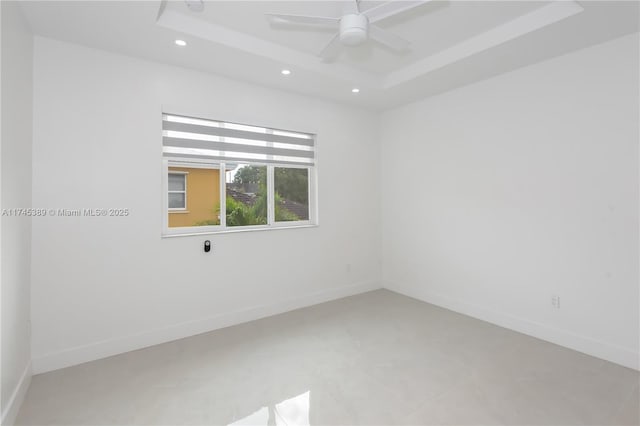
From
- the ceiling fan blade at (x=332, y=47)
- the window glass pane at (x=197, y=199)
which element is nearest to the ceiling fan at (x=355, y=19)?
the ceiling fan blade at (x=332, y=47)

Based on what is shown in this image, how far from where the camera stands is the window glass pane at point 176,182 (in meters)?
3.29

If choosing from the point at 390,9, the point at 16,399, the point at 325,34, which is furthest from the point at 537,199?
the point at 16,399

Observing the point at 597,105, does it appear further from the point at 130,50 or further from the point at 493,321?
the point at 130,50

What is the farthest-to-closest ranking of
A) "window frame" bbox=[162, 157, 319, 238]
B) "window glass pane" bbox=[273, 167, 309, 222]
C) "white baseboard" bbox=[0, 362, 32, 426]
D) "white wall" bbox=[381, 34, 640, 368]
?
"window glass pane" bbox=[273, 167, 309, 222] < "window frame" bbox=[162, 157, 319, 238] < "white wall" bbox=[381, 34, 640, 368] < "white baseboard" bbox=[0, 362, 32, 426]

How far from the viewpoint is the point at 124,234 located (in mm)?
2889

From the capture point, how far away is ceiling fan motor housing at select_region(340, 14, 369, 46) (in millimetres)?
2096

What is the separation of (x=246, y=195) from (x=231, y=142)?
→ 0.64 metres

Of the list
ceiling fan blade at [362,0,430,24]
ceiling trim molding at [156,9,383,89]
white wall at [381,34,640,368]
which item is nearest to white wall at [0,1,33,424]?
ceiling trim molding at [156,9,383,89]

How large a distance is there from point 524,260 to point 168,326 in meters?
3.72

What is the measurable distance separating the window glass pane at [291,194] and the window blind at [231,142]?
0.15 meters

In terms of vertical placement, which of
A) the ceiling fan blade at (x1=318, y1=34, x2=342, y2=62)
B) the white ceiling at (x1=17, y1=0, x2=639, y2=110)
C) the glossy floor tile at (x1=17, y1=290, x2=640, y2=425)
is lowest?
the glossy floor tile at (x1=17, y1=290, x2=640, y2=425)

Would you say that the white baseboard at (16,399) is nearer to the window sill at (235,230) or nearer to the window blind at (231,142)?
the window sill at (235,230)

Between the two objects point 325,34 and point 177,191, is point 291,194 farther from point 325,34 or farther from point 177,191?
point 325,34

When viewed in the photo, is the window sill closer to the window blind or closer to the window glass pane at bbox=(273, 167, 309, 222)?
the window glass pane at bbox=(273, 167, 309, 222)
